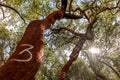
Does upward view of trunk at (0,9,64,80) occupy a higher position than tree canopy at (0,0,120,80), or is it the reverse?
tree canopy at (0,0,120,80)

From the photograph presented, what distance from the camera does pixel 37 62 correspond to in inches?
154

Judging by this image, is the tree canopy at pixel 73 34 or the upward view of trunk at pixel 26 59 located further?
the tree canopy at pixel 73 34

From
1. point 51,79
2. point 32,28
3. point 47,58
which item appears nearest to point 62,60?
point 47,58

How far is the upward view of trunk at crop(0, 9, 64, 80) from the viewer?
3.33 meters

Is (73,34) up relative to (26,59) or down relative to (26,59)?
up

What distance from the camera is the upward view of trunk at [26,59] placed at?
10.9ft

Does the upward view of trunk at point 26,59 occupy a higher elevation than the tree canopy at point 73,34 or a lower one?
Answer: lower

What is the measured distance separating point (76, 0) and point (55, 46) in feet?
12.9

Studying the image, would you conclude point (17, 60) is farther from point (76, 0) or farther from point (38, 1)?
point (76, 0)

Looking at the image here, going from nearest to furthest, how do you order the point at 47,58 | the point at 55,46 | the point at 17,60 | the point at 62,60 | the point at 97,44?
the point at 17,60, the point at 55,46, the point at 97,44, the point at 47,58, the point at 62,60

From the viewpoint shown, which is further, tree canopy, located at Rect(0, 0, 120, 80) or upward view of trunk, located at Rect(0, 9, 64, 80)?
tree canopy, located at Rect(0, 0, 120, 80)

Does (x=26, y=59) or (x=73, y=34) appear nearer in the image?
(x=26, y=59)

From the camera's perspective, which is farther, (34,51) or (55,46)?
(55,46)

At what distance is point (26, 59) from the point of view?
12.2 feet
